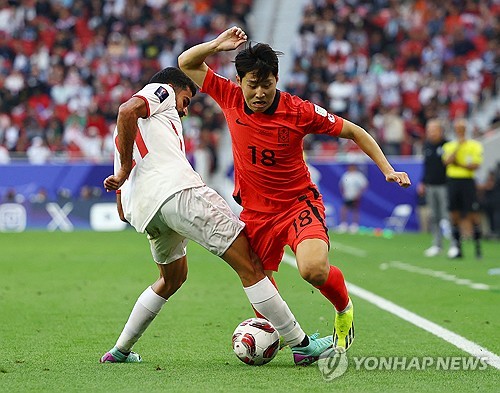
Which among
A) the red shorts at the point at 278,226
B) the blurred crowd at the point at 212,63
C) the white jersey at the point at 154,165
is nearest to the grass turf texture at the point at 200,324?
the red shorts at the point at 278,226

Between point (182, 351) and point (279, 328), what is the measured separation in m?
0.93

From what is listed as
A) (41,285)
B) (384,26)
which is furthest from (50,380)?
(384,26)

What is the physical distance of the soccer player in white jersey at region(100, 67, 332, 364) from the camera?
657 centimetres

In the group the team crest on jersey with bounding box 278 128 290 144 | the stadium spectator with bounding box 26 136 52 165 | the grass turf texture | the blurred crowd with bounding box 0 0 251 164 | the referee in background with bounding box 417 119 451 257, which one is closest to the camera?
the grass turf texture

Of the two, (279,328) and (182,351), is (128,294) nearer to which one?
(182,351)

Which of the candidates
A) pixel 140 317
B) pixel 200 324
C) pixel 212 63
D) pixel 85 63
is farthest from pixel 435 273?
pixel 85 63

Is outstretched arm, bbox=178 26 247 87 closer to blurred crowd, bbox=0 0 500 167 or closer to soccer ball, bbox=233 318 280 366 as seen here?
soccer ball, bbox=233 318 280 366

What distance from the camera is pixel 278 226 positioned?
6.93m

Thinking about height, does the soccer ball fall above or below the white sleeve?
below

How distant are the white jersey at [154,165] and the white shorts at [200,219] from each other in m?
0.05

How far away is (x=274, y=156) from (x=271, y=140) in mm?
105

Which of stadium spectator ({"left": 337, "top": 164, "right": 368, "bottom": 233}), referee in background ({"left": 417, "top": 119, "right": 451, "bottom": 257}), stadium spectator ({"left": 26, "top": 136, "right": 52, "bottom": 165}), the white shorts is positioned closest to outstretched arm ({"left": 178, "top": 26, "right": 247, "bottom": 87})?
the white shorts

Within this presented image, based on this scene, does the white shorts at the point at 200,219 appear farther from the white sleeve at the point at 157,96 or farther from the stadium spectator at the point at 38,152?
the stadium spectator at the point at 38,152

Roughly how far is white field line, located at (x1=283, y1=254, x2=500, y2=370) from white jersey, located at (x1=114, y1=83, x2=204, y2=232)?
6.87 ft
